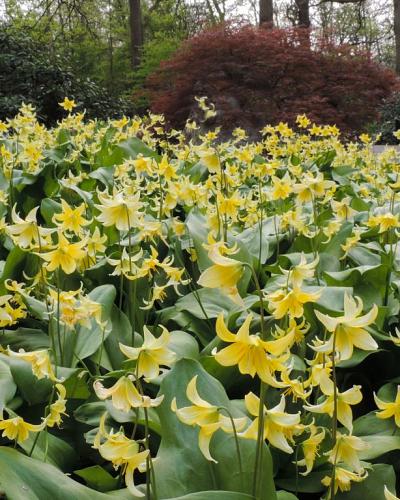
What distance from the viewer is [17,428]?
1104 mm

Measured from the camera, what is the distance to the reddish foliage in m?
10.2

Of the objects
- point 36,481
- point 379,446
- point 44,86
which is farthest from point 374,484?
point 44,86

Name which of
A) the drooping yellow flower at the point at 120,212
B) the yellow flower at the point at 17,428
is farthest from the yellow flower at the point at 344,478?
the drooping yellow flower at the point at 120,212

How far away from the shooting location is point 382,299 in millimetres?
2041

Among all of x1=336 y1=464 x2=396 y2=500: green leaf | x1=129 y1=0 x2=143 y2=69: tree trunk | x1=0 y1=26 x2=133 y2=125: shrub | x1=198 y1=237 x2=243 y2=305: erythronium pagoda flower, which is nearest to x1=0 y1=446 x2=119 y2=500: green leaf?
x1=198 y1=237 x2=243 y2=305: erythronium pagoda flower

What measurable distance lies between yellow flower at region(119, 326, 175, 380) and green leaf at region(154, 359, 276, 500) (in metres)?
0.18

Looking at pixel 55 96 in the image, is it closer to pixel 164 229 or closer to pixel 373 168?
pixel 373 168

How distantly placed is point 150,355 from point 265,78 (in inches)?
388

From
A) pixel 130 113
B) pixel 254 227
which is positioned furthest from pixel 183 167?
pixel 130 113

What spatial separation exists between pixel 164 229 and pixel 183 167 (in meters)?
1.86

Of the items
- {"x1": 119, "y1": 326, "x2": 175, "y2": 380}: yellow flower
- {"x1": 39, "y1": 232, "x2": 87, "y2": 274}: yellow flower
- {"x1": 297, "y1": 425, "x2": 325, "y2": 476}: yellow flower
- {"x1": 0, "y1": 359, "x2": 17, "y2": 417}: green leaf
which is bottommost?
{"x1": 297, "y1": 425, "x2": 325, "y2": 476}: yellow flower

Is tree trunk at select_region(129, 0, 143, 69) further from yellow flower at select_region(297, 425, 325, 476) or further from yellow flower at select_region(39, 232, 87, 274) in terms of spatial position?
yellow flower at select_region(297, 425, 325, 476)

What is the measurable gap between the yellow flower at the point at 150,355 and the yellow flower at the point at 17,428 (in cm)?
21

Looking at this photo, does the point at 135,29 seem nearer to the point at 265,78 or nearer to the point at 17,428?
the point at 265,78
